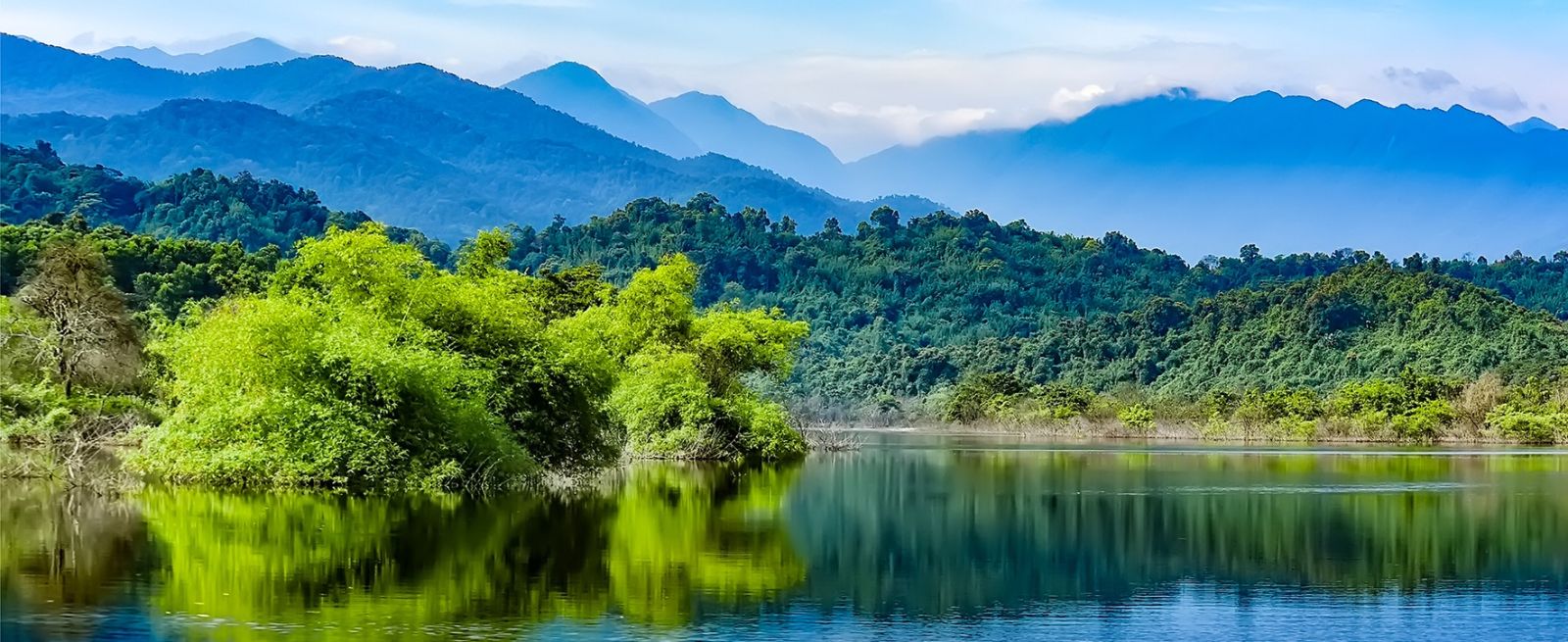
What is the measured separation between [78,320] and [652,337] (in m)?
18.5

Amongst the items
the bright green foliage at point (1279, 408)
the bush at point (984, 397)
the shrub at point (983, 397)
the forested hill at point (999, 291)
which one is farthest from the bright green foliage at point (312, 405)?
the shrub at point (983, 397)

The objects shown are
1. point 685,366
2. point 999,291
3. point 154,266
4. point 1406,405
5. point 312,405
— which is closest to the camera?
point 312,405

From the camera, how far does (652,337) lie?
170ft

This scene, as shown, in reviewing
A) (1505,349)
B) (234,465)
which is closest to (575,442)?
(234,465)

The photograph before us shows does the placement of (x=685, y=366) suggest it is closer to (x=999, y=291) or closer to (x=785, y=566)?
(x=785, y=566)

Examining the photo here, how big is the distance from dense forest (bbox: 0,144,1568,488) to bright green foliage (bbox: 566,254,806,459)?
0.39 ft

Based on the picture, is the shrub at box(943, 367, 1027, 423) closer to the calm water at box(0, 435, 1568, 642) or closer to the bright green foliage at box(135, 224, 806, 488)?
the bright green foliage at box(135, 224, 806, 488)

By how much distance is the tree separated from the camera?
37.2m

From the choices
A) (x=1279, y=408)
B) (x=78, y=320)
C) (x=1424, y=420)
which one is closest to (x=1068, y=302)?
(x=1279, y=408)

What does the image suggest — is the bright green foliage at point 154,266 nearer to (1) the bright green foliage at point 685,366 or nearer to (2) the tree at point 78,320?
(2) the tree at point 78,320

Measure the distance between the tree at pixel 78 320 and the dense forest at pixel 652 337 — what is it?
104 mm

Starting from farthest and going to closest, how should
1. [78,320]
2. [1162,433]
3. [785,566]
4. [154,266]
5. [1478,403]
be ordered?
1. [1162,433]
2. [1478,403]
3. [154,266]
4. [78,320]
5. [785,566]

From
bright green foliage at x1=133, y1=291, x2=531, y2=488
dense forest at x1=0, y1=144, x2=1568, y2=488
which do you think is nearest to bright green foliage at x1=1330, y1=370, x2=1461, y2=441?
dense forest at x1=0, y1=144, x2=1568, y2=488

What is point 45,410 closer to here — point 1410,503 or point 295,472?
point 295,472
